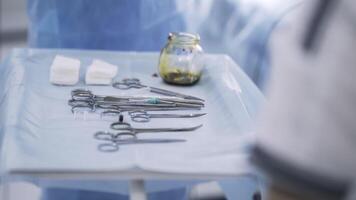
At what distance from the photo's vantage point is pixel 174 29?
5.49ft

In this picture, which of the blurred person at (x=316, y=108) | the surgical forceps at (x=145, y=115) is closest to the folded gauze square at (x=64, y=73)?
the surgical forceps at (x=145, y=115)

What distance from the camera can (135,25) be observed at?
1.58 m

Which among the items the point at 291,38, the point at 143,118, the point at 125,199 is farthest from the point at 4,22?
the point at 291,38

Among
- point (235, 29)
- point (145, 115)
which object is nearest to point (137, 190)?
point (145, 115)

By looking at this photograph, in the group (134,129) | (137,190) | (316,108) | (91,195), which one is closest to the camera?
(316,108)

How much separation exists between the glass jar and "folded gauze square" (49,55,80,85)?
20cm

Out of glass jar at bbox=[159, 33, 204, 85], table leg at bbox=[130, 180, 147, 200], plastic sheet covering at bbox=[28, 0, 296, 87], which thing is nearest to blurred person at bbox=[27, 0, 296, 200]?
plastic sheet covering at bbox=[28, 0, 296, 87]

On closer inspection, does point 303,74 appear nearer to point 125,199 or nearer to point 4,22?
point 125,199

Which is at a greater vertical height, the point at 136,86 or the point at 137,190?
the point at 136,86

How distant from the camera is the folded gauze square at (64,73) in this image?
1196 millimetres

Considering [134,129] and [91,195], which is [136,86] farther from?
[91,195]

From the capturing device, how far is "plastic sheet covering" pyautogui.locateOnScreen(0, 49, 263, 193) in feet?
2.83

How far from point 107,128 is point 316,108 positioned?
0.49 metres

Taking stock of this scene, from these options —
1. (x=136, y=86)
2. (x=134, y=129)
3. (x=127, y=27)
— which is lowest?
(x=134, y=129)
